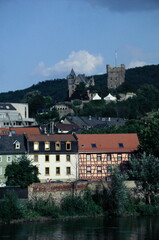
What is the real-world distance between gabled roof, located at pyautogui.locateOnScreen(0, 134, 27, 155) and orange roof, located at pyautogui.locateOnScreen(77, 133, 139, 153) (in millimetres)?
6258

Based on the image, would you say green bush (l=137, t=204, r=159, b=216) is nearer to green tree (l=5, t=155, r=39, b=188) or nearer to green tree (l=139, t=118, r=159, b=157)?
green tree (l=139, t=118, r=159, b=157)

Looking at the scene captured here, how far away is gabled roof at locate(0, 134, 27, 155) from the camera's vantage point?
231 feet

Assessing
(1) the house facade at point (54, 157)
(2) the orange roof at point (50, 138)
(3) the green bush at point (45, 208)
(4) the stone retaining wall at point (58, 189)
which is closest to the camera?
(3) the green bush at point (45, 208)

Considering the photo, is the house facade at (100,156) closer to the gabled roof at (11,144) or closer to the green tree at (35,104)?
the gabled roof at (11,144)

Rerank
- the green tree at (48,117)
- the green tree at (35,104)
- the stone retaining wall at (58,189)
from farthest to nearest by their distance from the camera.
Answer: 1. the green tree at (35,104)
2. the green tree at (48,117)
3. the stone retaining wall at (58,189)

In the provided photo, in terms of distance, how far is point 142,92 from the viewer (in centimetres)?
16862

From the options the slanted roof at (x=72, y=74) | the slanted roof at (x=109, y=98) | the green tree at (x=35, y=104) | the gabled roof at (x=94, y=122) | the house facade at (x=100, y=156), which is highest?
the slanted roof at (x=72, y=74)

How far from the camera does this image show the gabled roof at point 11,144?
70.5 metres

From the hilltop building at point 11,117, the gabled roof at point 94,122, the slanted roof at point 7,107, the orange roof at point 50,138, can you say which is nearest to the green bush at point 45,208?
the orange roof at point 50,138

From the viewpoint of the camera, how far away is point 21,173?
211ft

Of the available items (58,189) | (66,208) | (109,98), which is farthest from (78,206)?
(109,98)

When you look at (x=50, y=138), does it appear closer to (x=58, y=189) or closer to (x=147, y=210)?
(x=58, y=189)

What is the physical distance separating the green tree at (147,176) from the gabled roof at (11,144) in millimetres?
13085

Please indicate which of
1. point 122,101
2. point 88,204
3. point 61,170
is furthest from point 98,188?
point 122,101
